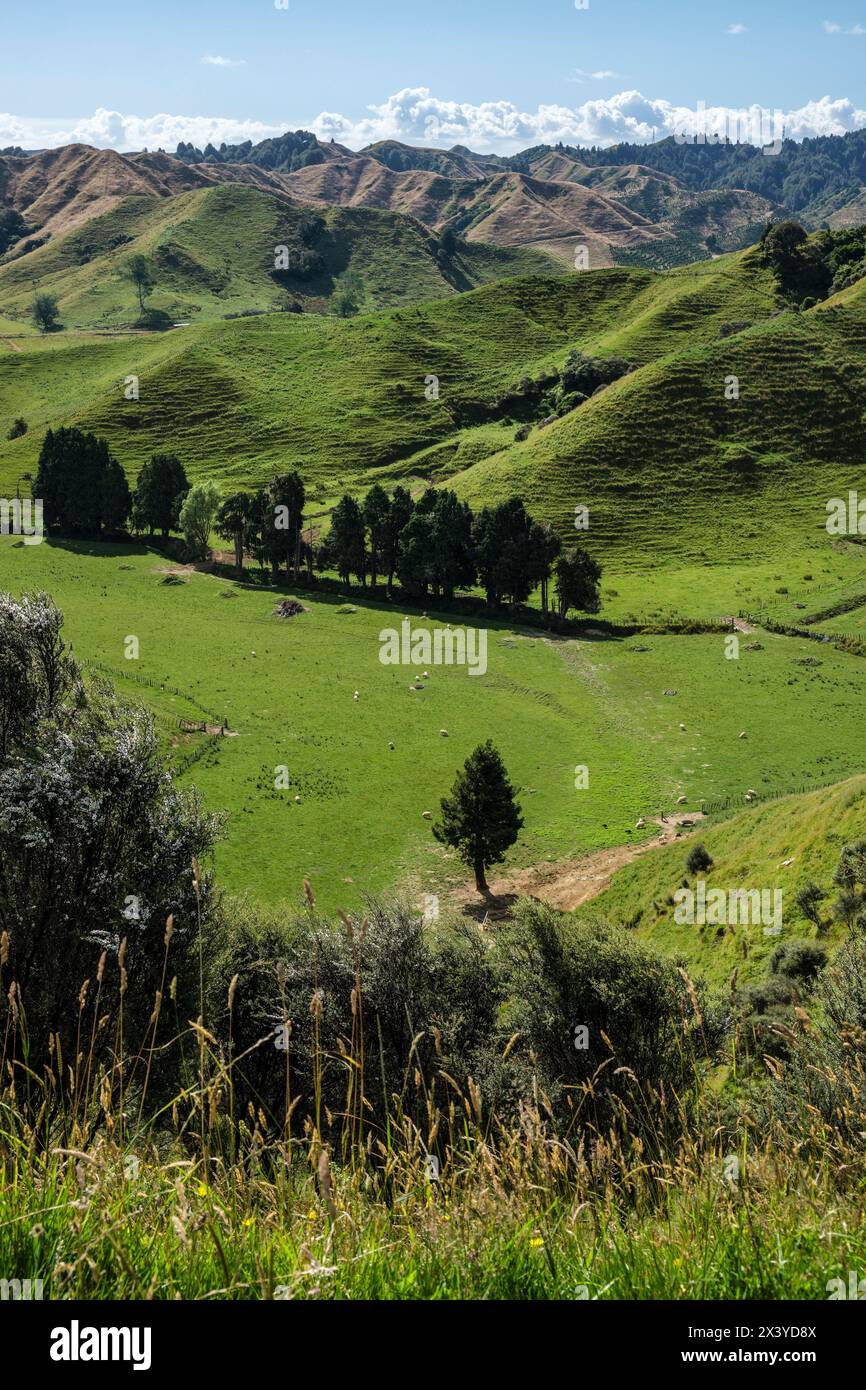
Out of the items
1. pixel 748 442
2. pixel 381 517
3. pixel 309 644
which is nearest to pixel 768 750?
pixel 309 644

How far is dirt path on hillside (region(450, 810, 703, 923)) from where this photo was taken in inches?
1624

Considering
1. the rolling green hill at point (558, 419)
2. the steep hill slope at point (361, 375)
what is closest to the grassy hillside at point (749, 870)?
the rolling green hill at point (558, 419)

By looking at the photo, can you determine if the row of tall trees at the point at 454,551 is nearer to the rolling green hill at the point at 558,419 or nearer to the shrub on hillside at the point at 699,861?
the rolling green hill at the point at 558,419

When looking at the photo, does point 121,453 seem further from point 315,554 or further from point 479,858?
point 479,858

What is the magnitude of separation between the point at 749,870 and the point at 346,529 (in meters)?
71.2

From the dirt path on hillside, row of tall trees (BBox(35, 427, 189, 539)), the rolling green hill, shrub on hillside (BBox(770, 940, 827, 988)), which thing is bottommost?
the dirt path on hillside

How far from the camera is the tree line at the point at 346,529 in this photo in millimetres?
91500

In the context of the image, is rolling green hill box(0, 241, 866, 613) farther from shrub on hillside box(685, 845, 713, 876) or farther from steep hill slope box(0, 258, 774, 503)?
shrub on hillside box(685, 845, 713, 876)

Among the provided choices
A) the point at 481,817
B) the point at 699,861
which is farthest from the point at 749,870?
the point at 481,817

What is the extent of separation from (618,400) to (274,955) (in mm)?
123569

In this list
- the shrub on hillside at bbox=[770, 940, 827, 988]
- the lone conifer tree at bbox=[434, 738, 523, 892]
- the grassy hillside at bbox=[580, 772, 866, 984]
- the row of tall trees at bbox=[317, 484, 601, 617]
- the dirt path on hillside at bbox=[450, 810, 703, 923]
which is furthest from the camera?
the row of tall trees at bbox=[317, 484, 601, 617]

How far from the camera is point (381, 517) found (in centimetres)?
9756

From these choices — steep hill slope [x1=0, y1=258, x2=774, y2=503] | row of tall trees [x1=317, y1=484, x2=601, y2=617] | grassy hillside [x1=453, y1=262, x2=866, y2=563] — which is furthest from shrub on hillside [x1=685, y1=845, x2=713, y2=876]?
steep hill slope [x1=0, y1=258, x2=774, y2=503]

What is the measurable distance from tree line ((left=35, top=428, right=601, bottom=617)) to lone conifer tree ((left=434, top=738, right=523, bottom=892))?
48.3 metres
